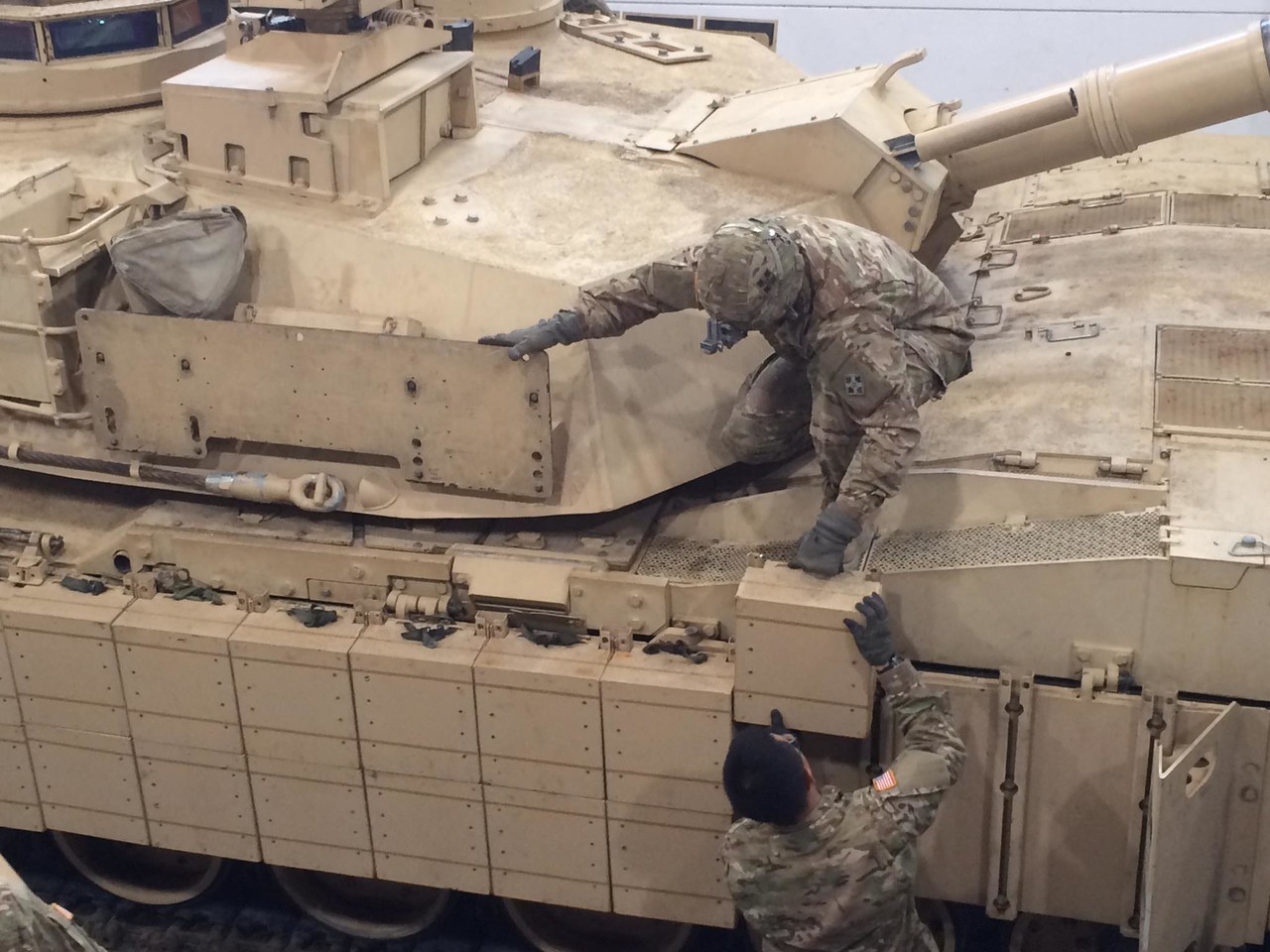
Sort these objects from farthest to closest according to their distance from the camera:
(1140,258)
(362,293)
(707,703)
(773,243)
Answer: (1140,258) → (362,293) → (707,703) → (773,243)

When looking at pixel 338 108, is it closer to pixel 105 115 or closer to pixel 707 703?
pixel 105 115

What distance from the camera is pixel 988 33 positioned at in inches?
482

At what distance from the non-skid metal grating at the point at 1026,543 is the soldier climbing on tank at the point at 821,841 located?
0.78 meters

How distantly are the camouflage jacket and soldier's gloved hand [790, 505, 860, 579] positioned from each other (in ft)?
2.48

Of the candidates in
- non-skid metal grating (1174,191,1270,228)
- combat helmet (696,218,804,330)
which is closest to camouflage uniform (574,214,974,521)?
combat helmet (696,218,804,330)

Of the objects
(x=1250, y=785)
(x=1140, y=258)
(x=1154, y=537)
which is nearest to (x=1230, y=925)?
(x=1250, y=785)

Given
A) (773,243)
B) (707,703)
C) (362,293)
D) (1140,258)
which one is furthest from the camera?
(1140,258)

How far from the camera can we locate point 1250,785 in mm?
6297

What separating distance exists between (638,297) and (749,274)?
0.66 metres

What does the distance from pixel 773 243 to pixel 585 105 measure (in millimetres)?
2647

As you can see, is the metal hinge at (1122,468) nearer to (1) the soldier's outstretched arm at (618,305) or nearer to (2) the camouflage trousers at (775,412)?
(2) the camouflage trousers at (775,412)

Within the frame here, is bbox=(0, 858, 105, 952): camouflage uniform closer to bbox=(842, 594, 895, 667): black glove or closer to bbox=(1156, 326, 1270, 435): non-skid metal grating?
bbox=(842, 594, 895, 667): black glove

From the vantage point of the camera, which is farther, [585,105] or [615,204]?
[585,105]

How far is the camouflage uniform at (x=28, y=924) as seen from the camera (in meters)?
4.38
